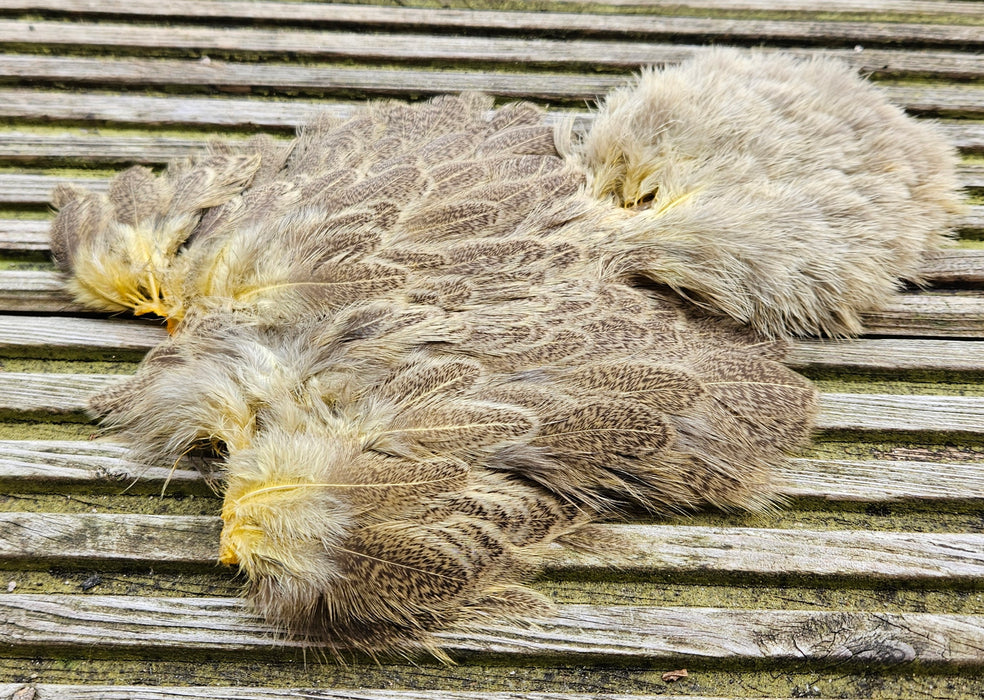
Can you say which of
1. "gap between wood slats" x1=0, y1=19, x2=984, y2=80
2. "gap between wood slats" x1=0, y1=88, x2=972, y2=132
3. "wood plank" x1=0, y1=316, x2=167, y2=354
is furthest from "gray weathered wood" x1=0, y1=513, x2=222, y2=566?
"gap between wood slats" x1=0, y1=19, x2=984, y2=80

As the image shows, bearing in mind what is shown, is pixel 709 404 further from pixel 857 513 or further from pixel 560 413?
pixel 857 513

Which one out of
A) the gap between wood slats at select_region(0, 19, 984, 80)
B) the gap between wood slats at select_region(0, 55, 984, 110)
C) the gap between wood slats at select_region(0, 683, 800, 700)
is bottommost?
the gap between wood slats at select_region(0, 683, 800, 700)

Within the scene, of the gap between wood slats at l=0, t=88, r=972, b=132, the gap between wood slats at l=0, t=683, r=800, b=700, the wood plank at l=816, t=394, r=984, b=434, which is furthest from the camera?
the gap between wood slats at l=0, t=88, r=972, b=132

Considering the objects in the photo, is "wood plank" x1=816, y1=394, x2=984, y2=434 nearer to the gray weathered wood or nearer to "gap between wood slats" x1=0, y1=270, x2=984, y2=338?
"gap between wood slats" x1=0, y1=270, x2=984, y2=338

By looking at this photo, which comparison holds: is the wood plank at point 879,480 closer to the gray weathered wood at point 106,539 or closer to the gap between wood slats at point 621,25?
the gray weathered wood at point 106,539

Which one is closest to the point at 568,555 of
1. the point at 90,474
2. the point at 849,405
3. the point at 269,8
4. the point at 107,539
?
the point at 849,405

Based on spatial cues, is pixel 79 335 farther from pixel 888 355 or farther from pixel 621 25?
pixel 888 355
